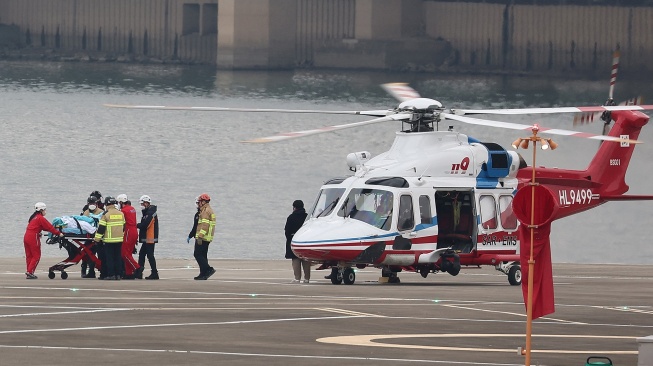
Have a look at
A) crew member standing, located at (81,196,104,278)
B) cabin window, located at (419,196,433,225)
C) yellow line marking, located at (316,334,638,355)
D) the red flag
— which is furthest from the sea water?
the red flag

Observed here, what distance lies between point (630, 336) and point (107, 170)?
A: 193ft

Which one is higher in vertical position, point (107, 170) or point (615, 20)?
point (615, 20)

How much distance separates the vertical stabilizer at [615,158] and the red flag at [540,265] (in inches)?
575

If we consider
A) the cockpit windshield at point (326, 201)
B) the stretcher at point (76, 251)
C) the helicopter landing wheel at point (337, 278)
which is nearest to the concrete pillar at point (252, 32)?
the stretcher at point (76, 251)

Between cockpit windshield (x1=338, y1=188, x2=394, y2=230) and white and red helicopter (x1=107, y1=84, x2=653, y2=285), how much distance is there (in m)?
0.02

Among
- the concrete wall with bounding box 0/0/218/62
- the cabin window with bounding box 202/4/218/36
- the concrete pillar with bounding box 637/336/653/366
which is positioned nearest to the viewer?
the concrete pillar with bounding box 637/336/653/366

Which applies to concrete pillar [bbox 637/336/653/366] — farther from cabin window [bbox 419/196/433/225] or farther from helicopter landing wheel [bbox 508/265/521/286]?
helicopter landing wheel [bbox 508/265/521/286]

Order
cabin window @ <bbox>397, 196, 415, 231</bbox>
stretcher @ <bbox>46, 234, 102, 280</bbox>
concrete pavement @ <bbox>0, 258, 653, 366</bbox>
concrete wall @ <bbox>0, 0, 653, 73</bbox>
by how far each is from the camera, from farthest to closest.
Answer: concrete wall @ <bbox>0, 0, 653, 73</bbox> < stretcher @ <bbox>46, 234, 102, 280</bbox> < cabin window @ <bbox>397, 196, 415, 231</bbox> < concrete pavement @ <bbox>0, 258, 653, 366</bbox>

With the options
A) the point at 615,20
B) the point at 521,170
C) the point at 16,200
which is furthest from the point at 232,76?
the point at 521,170

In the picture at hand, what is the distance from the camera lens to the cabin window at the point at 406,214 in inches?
1025

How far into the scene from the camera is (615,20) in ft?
455

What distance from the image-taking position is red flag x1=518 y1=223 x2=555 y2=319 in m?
15.2

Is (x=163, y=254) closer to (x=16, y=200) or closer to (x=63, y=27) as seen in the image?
(x=16, y=200)

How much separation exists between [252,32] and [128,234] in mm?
106296
